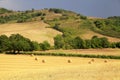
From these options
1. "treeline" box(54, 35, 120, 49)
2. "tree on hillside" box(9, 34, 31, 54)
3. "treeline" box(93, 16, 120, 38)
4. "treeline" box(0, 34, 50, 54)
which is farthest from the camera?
"treeline" box(93, 16, 120, 38)

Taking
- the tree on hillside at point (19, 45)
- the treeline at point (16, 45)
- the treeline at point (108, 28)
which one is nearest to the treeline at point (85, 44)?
the treeline at point (16, 45)

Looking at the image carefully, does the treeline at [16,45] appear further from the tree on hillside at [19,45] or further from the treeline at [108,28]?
the treeline at [108,28]

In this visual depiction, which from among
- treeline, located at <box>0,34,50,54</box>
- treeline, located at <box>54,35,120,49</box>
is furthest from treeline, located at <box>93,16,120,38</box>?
treeline, located at <box>0,34,50,54</box>

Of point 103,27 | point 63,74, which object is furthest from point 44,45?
point 63,74

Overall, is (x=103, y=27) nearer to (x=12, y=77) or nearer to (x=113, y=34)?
(x=113, y=34)

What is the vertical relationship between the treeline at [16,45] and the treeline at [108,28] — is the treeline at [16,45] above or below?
below

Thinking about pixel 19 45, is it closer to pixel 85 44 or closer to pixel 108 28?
pixel 85 44

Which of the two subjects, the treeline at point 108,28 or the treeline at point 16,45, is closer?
the treeline at point 16,45

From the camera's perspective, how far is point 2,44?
292 ft

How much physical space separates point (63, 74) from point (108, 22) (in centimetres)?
12487

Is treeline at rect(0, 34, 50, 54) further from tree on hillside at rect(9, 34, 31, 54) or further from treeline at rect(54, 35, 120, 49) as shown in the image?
treeline at rect(54, 35, 120, 49)

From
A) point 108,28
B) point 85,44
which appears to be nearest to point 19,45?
point 85,44

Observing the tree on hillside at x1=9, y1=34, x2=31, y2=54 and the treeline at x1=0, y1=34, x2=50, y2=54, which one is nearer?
the tree on hillside at x1=9, y1=34, x2=31, y2=54

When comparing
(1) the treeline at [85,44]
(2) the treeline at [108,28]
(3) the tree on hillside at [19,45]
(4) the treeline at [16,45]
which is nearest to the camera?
(3) the tree on hillside at [19,45]
